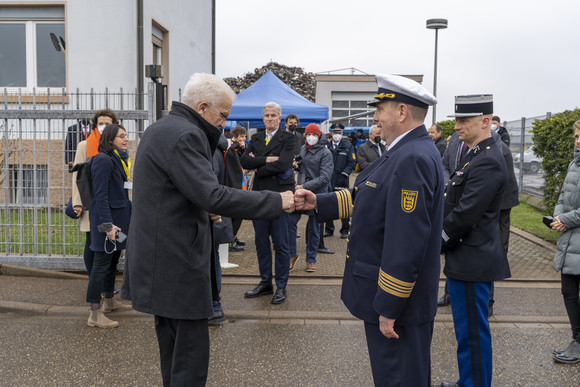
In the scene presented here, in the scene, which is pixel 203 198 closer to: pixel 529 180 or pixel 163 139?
pixel 163 139

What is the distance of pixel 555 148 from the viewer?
33.3ft

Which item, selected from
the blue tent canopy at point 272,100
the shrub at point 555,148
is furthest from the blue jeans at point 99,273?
the blue tent canopy at point 272,100

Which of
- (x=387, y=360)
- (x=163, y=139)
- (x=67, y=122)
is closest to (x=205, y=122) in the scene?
(x=163, y=139)

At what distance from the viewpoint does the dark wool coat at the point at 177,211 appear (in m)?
3.03

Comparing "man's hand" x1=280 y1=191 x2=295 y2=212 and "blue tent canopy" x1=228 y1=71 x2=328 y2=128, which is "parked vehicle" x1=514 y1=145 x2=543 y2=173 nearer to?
"blue tent canopy" x1=228 y1=71 x2=328 y2=128

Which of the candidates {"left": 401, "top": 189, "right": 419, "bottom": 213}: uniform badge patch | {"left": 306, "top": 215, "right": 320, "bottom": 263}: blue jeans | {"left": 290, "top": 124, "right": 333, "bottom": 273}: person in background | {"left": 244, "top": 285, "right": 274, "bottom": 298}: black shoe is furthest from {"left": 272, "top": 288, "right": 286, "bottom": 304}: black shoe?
{"left": 401, "top": 189, "right": 419, "bottom": 213}: uniform badge patch

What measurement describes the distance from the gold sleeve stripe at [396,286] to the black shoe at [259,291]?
4141mm

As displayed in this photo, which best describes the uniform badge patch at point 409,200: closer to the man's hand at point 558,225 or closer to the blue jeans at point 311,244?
the man's hand at point 558,225

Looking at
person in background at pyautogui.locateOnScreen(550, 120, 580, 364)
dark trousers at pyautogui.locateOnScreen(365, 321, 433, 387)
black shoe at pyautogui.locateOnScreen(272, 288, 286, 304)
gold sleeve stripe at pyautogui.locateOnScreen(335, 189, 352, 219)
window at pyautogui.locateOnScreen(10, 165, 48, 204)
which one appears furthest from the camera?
window at pyautogui.locateOnScreen(10, 165, 48, 204)

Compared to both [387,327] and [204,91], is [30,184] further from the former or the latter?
[387,327]

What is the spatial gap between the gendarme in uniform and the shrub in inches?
288

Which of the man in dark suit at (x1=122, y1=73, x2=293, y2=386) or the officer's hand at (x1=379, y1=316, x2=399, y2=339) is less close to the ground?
the man in dark suit at (x1=122, y1=73, x2=293, y2=386)

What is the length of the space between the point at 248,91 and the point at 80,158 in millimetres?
9931

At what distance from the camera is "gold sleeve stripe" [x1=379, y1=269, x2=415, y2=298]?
2.75 meters
